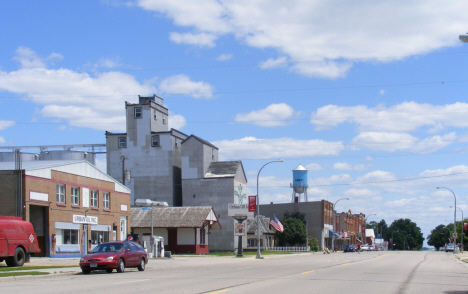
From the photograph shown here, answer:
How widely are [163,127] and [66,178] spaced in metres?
38.3

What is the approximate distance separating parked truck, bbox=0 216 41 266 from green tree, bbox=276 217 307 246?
61.6 m

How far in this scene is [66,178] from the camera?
41156 mm

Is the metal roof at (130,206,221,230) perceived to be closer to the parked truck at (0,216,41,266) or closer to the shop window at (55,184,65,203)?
the shop window at (55,184,65,203)

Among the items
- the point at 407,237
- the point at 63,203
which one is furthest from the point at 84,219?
the point at 407,237

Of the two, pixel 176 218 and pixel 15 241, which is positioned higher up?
pixel 15 241

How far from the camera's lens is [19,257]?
89.7 feet

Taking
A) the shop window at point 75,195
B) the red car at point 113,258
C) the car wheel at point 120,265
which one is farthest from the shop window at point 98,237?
the car wheel at point 120,265

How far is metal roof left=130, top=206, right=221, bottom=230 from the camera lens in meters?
57.7

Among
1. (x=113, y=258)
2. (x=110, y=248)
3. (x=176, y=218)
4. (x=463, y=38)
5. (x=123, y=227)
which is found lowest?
(x=123, y=227)

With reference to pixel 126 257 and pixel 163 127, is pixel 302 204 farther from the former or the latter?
pixel 126 257

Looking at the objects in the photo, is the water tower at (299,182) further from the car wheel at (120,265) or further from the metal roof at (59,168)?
the car wheel at (120,265)

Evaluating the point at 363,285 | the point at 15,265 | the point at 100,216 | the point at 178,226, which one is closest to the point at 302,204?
the point at 178,226

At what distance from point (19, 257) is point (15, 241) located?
3.48 ft

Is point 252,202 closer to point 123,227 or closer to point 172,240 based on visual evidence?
point 123,227
